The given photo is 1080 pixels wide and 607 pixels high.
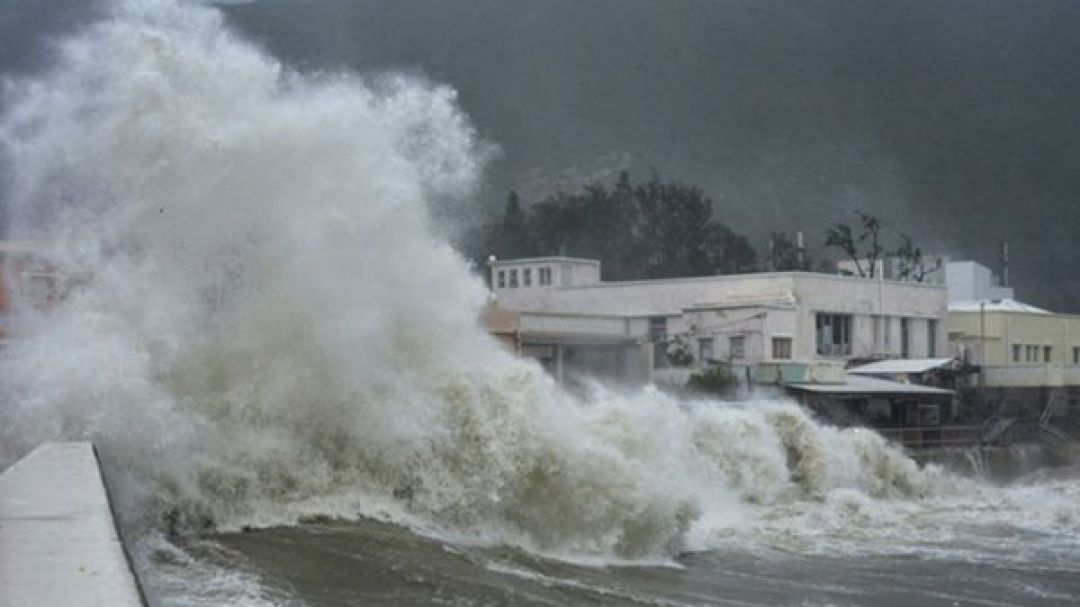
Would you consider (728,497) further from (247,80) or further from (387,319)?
(247,80)

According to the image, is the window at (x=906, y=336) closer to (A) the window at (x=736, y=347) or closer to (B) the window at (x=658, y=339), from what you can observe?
(A) the window at (x=736, y=347)

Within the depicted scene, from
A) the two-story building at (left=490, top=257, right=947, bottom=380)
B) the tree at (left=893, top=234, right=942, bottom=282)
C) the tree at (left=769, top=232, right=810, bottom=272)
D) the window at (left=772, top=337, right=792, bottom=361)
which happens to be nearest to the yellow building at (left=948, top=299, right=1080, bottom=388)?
the two-story building at (left=490, top=257, right=947, bottom=380)

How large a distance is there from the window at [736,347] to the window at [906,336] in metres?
10.7

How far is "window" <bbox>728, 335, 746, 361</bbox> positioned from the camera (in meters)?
49.0

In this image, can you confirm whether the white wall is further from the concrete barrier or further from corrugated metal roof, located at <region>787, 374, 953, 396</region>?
the concrete barrier

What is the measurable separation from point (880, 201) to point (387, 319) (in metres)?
147

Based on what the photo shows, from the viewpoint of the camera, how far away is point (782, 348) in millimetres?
50000

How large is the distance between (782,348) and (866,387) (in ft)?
16.7

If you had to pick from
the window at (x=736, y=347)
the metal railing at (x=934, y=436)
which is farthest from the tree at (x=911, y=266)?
the metal railing at (x=934, y=436)

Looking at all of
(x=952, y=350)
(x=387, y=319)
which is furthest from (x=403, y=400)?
(x=952, y=350)

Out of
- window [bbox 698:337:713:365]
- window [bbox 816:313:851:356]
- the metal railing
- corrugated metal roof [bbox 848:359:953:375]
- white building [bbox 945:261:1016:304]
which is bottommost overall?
the metal railing

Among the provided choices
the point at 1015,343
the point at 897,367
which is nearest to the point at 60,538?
the point at 897,367

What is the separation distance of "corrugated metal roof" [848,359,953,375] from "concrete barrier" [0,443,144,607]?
38820mm

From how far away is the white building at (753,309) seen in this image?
49531 mm
